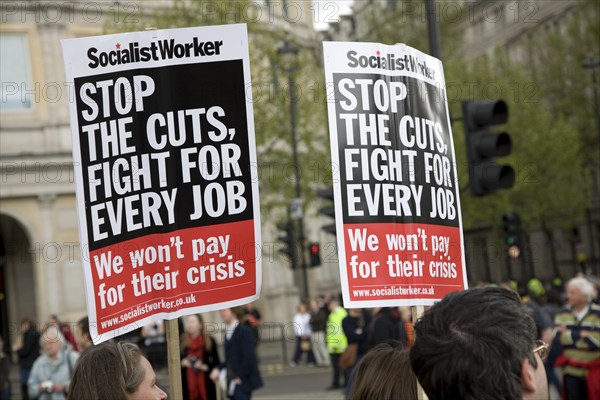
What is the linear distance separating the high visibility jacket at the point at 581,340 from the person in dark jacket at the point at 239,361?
3.77 metres

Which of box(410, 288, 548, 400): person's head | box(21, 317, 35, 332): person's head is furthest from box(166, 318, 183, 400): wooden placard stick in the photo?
box(21, 317, 35, 332): person's head

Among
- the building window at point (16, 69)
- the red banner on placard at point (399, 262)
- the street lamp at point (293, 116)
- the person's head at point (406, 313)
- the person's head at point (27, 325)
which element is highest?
the building window at point (16, 69)

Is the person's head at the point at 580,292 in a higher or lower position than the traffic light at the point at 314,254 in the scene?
lower

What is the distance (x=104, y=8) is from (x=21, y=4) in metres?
2.70

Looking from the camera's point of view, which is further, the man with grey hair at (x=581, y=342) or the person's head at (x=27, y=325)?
the person's head at (x=27, y=325)

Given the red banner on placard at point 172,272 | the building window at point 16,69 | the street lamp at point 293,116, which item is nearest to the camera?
the red banner on placard at point 172,272

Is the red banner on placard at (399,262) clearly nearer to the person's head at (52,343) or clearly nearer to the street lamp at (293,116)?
the person's head at (52,343)

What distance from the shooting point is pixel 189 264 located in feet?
22.2

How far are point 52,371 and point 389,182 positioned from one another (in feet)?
21.0

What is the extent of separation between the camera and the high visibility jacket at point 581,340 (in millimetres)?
11391

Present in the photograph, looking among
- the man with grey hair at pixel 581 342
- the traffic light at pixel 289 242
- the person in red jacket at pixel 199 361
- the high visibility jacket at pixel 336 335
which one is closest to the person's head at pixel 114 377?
the man with grey hair at pixel 581 342

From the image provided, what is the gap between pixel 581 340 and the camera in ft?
37.5

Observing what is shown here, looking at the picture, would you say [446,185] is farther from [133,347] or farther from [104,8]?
[104,8]

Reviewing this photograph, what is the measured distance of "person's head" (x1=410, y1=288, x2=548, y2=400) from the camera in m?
2.84
